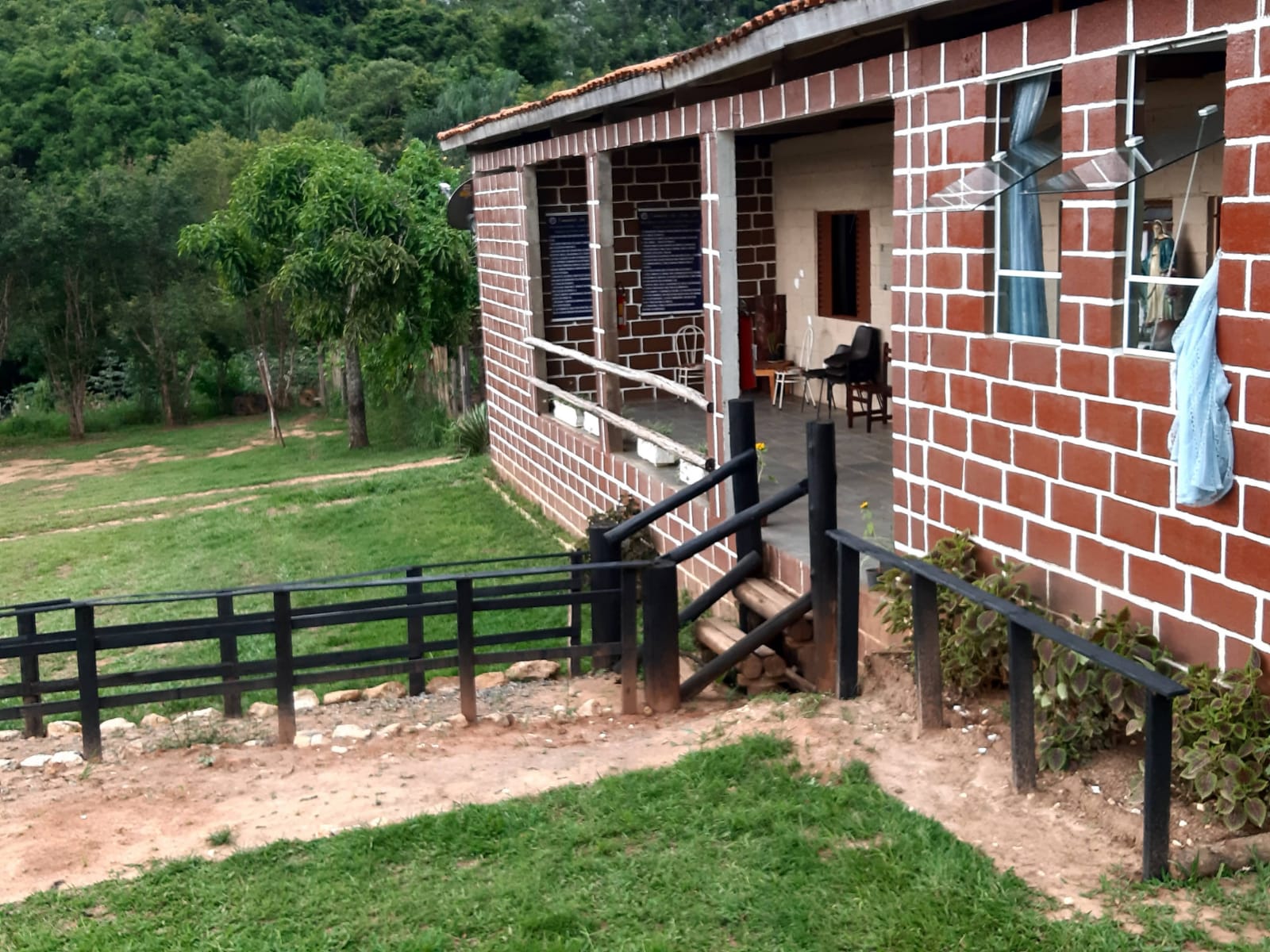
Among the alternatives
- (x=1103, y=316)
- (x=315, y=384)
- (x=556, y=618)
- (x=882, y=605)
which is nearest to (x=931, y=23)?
(x=1103, y=316)

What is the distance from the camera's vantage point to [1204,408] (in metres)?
4.75

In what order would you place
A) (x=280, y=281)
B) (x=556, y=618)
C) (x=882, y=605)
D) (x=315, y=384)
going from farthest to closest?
(x=315, y=384)
(x=280, y=281)
(x=556, y=618)
(x=882, y=605)

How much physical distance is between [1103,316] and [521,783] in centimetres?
319

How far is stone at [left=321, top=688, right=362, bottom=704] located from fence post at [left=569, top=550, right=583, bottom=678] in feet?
4.50

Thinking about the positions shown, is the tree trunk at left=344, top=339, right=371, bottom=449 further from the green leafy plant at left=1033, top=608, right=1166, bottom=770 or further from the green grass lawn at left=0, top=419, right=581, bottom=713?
the green leafy plant at left=1033, top=608, right=1166, bottom=770

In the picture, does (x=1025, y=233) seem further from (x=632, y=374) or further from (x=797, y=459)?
(x=797, y=459)

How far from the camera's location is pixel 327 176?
20.8 meters

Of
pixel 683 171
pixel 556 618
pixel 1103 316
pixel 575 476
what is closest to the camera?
pixel 1103 316

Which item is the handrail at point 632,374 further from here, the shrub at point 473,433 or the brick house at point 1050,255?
the shrub at point 473,433

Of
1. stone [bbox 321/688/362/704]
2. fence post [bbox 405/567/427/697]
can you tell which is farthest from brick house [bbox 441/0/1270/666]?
stone [bbox 321/688/362/704]

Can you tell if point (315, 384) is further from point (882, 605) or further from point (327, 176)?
point (882, 605)

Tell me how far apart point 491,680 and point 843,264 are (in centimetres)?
621

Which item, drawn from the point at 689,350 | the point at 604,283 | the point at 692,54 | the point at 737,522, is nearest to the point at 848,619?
the point at 737,522

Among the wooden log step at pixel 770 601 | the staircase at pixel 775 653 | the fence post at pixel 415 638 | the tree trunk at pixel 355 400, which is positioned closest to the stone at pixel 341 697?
the fence post at pixel 415 638
